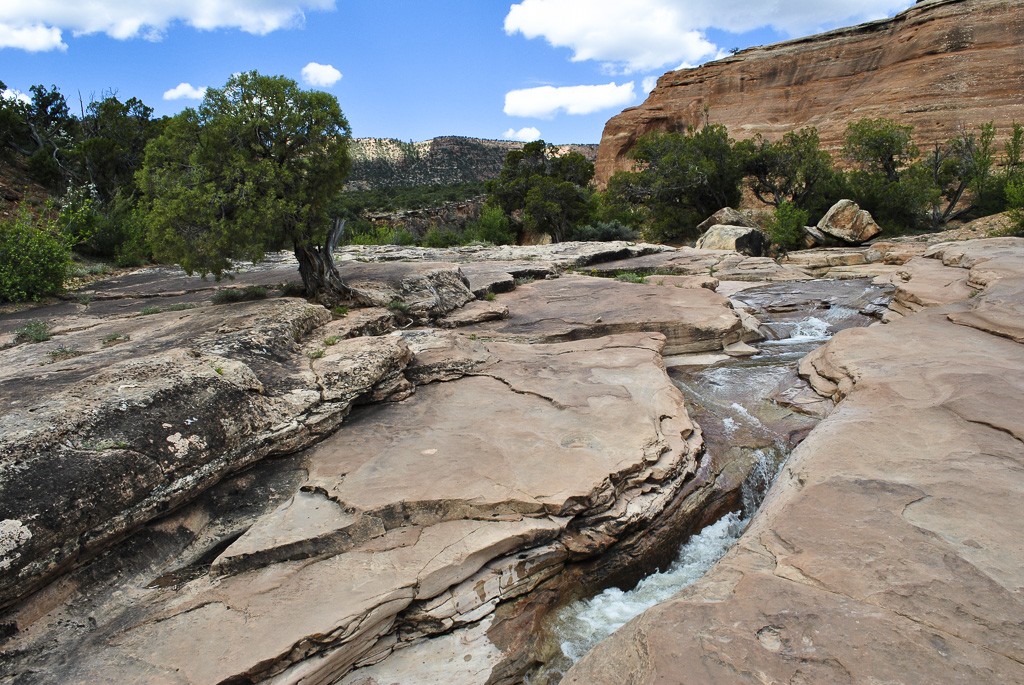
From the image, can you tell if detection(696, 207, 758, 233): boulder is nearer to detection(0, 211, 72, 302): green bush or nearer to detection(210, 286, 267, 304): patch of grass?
detection(210, 286, 267, 304): patch of grass

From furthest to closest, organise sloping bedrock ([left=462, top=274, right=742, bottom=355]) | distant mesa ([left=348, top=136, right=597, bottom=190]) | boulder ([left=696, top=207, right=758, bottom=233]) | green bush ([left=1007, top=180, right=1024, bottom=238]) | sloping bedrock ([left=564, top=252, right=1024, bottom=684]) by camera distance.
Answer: distant mesa ([left=348, top=136, right=597, bottom=190]) < boulder ([left=696, top=207, right=758, bottom=233]) < green bush ([left=1007, top=180, right=1024, bottom=238]) < sloping bedrock ([left=462, top=274, right=742, bottom=355]) < sloping bedrock ([left=564, top=252, right=1024, bottom=684])

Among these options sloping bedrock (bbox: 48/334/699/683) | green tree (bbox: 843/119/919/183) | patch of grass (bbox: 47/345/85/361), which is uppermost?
green tree (bbox: 843/119/919/183)

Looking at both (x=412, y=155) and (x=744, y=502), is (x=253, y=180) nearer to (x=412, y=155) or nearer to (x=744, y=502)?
(x=744, y=502)

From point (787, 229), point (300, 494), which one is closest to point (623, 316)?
point (300, 494)

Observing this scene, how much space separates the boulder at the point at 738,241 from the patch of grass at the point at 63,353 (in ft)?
58.2

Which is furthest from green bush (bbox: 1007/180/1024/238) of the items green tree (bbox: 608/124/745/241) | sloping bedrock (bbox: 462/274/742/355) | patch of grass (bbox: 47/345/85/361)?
patch of grass (bbox: 47/345/85/361)

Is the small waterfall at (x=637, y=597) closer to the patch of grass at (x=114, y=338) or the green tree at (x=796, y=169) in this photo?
the patch of grass at (x=114, y=338)

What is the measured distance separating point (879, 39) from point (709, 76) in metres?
10.2

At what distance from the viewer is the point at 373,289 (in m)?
9.14

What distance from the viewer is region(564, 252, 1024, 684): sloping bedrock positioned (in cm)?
267

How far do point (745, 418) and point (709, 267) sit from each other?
9243 mm

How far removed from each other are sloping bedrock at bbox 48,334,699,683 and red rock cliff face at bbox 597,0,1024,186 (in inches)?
1288

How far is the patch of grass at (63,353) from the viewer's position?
Answer: 19.0ft

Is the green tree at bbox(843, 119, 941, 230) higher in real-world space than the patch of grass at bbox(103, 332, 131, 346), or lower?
higher
